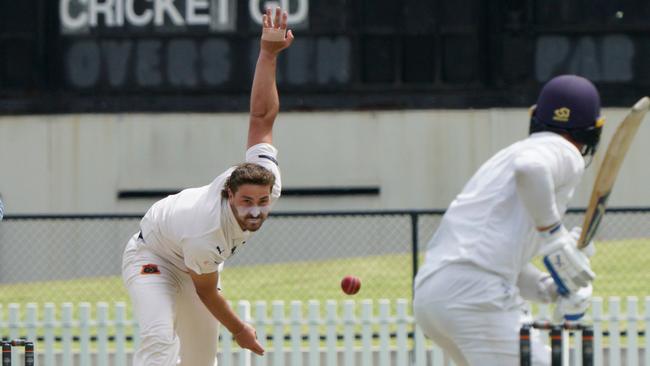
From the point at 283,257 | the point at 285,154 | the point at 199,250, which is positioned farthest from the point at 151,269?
the point at 285,154

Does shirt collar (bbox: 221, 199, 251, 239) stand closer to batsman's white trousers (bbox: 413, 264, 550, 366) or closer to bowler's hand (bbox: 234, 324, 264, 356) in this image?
bowler's hand (bbox: 234, 324, 264, 356)

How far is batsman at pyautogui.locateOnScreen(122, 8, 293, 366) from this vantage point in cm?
709

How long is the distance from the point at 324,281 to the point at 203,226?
754 cm

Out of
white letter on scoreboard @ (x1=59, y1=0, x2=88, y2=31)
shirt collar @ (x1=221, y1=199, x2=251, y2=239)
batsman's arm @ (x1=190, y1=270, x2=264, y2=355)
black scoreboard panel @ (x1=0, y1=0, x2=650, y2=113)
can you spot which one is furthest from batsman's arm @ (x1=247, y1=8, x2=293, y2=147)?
white letter on scoreboard @ (x1=59, y1=0, x2=88, y2=31)

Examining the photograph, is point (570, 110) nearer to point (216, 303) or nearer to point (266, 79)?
point (266, 79)

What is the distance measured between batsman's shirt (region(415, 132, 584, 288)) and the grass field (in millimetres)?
7407

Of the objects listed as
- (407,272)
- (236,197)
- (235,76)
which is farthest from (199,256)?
(235,76)

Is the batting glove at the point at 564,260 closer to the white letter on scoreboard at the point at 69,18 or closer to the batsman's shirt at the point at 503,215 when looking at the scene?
the batsman's shirt at the point at 503,215

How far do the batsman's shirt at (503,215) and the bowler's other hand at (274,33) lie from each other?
1775mm

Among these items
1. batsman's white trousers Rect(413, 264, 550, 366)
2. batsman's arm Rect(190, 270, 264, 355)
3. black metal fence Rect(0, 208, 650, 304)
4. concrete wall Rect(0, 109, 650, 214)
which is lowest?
black metal fence Rect(0, 208, 650, 304)

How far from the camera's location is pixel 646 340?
10.8 meters

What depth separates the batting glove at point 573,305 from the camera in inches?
235

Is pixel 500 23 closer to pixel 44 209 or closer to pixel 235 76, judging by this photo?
pixel 235 76

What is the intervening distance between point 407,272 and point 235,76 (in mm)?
3699
